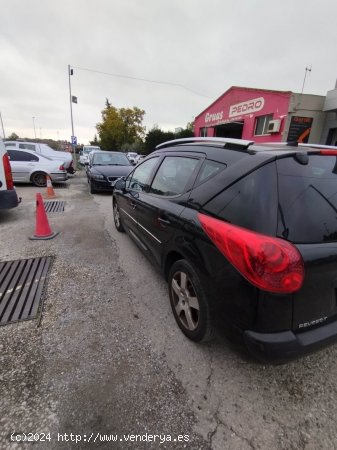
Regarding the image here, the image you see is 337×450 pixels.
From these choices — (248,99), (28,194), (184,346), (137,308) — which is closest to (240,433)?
(184,346)

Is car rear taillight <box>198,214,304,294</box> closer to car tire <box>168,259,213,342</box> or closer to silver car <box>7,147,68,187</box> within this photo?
A: car tire <box>168,259,213,342</box>

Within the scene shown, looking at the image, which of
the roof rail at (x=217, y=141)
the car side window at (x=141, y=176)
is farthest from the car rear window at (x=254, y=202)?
the car side window at (x=141, y=176)

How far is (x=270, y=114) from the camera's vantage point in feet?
46.6

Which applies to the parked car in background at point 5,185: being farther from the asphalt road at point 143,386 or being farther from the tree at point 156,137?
the tree at point 156,137

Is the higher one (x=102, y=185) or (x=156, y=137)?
(x=156, y=137)

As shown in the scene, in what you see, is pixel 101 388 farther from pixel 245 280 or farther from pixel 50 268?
pixel 50 268

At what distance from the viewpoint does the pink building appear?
12695 mm

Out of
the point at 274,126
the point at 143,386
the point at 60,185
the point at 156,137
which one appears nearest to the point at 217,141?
the point at 143,386

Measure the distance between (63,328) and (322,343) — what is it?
2213 mm

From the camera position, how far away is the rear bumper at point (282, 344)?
1.44m

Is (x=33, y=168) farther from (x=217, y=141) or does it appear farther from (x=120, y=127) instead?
(x=120, y=127)

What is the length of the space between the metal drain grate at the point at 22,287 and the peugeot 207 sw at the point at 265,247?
1.88m

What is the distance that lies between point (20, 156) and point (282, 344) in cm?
1136

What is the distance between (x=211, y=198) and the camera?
1.82 meters
